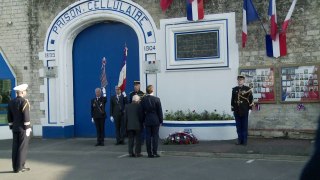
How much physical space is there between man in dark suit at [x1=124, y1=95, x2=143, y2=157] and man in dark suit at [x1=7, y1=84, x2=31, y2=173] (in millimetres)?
2651

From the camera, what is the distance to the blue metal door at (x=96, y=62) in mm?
16875

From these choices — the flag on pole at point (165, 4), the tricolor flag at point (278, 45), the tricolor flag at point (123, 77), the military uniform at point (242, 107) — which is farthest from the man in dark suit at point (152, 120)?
the flag on pole at point (165, 4)

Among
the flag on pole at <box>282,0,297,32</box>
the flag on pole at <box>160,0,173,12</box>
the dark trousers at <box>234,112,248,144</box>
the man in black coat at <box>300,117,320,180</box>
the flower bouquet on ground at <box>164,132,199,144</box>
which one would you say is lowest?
the flower bouquet on ground at <box>164,132,199,144</box>

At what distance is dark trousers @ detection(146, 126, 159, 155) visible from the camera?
12000 millimetres

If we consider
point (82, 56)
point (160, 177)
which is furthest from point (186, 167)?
point (82, 56)

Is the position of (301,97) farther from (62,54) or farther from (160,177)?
(62,54)

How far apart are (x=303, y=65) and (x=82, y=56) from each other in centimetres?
788

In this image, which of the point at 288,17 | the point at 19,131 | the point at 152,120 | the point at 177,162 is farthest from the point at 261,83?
the point at 19,131

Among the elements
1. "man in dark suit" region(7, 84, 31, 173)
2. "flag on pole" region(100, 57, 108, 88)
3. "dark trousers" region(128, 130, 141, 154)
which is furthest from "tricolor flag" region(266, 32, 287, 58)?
"man in dark suit" region(7, 84, 31, 173)

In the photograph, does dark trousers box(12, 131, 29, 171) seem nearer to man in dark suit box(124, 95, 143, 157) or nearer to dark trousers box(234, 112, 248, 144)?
man in dark suit box(124, 95, 143, 157)

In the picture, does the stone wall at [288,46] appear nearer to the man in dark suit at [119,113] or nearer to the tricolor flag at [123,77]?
the tricolor flag at [123,77]

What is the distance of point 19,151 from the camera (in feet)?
34.6

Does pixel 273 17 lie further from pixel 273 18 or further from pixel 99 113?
pixel 99 113

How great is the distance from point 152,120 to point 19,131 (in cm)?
327
